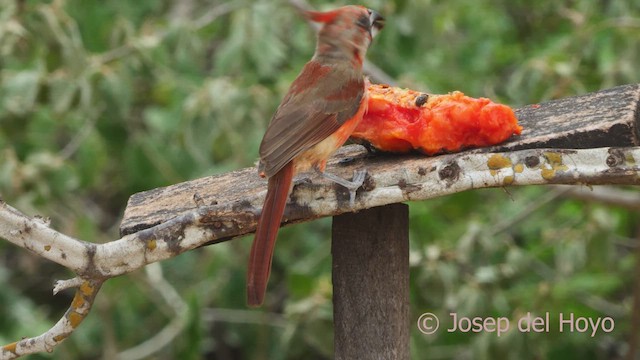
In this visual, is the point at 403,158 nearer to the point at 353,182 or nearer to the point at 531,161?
the point at 353,182

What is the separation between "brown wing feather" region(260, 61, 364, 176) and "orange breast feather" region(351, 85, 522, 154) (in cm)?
10

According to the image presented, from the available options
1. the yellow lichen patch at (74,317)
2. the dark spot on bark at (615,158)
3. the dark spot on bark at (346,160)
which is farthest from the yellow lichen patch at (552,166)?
the yellow lichen patch at (74,317)

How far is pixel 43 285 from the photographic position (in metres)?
8.20

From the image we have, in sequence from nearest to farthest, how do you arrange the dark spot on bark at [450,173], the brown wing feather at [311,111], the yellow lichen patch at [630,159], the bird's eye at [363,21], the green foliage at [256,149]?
the yellow lichen patch at [630,159], the dark spot on bark at [450,173], the brown wing feather at [311,111], the bird's eye at [363,21], the green foliage at [256,149]

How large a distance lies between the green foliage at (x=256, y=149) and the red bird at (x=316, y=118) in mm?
1867

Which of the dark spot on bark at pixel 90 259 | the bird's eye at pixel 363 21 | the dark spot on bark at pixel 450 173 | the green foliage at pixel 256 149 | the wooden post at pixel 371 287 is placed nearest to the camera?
the dark spot on bark at pixel 450 173

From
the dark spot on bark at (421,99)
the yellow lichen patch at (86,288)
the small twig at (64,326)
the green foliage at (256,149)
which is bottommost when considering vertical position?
the small twig at (64,326)

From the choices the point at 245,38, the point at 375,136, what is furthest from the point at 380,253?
the point at 245,38

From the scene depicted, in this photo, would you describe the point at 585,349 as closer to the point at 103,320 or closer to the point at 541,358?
the point at 541,358

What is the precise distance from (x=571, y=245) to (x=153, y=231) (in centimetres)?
332

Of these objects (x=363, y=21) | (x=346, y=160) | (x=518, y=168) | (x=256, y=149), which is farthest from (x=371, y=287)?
(x=256, y=149)

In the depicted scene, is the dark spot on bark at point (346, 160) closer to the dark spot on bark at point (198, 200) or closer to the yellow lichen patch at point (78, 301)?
the dark spot on bark at point (198, 200)

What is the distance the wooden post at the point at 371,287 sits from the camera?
341cm

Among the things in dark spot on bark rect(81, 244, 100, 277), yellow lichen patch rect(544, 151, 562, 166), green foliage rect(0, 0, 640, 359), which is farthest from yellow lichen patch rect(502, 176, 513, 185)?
green foliage rect(0, 0, 640, 359)
